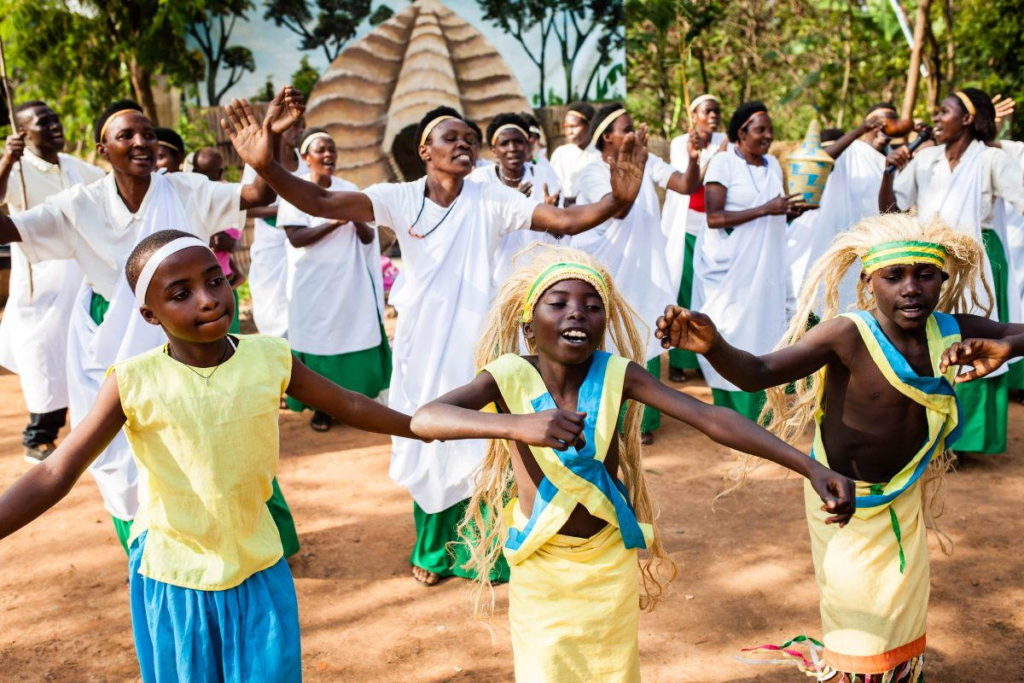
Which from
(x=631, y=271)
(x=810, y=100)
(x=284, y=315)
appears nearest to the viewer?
(x=631, y=271)

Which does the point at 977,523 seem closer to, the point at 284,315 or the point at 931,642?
the point at 931,642

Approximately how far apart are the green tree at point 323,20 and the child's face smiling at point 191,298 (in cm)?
1234

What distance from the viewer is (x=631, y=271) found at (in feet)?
20.3

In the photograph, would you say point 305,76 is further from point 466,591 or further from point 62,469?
point 62,469

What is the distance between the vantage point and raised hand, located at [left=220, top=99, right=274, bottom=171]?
3.60 m

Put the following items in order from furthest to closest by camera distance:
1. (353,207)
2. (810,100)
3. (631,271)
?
(810,100), (631,271), (353,207)

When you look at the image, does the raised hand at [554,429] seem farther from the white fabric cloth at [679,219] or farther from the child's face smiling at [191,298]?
the white fabric cloth at [679,219]

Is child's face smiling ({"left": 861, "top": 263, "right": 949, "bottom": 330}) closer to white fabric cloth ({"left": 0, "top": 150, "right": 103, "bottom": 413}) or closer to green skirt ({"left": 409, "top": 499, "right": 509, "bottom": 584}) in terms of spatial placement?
green skirt ({"left": 409, "top": 499, "right": 509, "bottom": 584})

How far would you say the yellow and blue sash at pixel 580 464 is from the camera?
8.78ft

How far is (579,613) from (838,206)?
5806 millimetres

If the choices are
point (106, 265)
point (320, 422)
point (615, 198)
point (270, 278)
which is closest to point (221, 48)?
point (270, 278)

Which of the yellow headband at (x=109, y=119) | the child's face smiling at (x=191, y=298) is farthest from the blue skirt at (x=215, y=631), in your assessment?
the yellow headband at (x=109, y=119)

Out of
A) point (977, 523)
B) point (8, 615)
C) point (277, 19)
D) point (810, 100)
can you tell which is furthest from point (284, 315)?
point (810, 100)

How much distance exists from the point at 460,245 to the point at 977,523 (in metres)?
2.96
